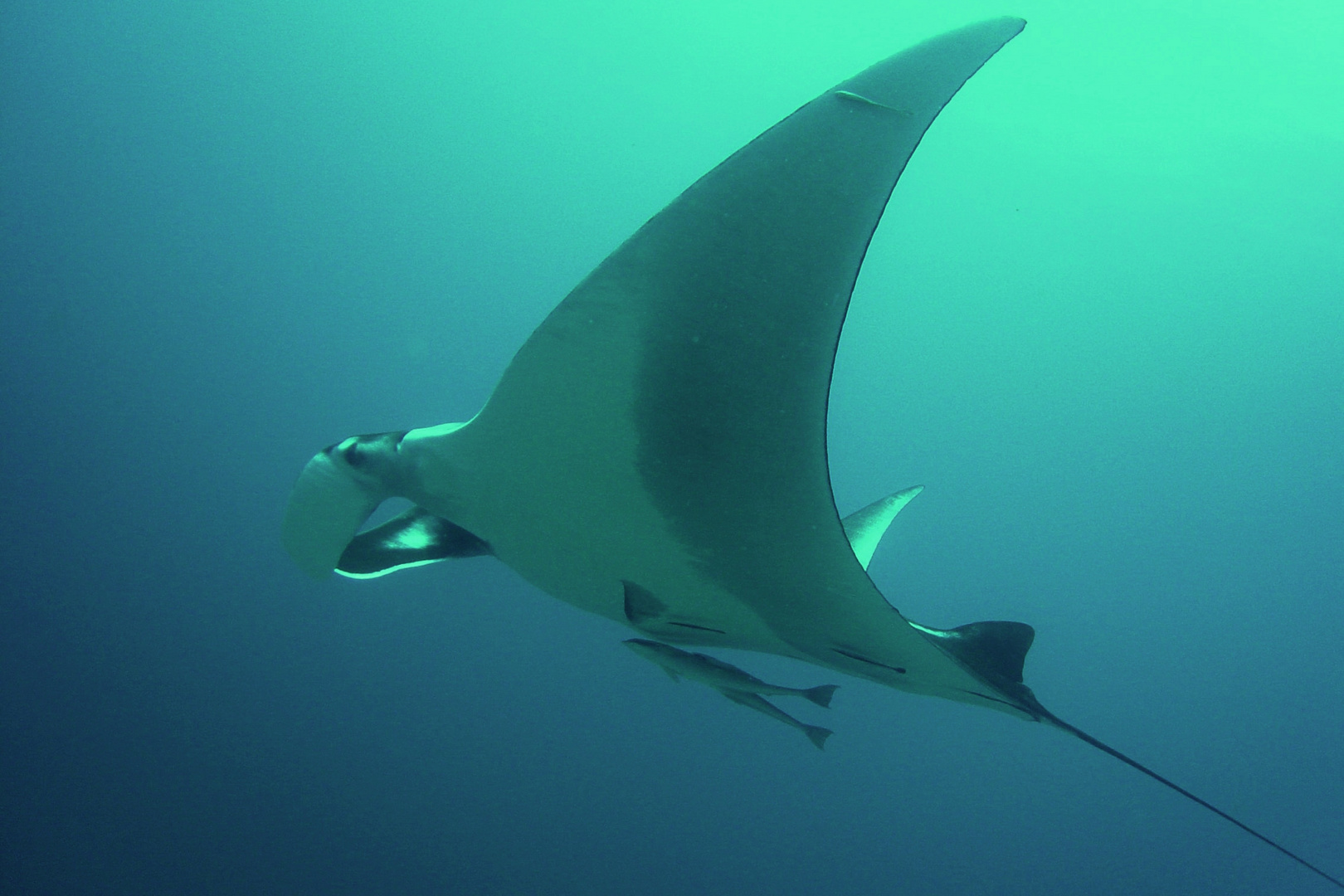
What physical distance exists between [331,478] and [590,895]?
8.01m

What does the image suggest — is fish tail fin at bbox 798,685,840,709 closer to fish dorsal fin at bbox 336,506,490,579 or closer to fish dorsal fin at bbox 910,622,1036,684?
fish dorsal fin at bbox 910,622,1036,684

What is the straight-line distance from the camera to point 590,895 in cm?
788

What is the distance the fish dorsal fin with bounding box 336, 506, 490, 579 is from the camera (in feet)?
5.86

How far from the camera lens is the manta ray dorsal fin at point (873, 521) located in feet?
7.32

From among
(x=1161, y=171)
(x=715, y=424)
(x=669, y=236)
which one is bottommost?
(x=715, y=424)

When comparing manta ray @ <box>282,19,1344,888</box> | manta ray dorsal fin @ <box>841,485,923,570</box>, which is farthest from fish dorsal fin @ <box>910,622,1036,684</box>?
manta ray dorsal fin @ <box>841,485,923,570</box>

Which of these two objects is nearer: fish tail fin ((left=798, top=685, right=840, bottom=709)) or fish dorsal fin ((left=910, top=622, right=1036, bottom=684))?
fish dorsal fin ((left=910, top=622, right=1036, bottom=684))

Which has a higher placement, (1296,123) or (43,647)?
(1296,123)

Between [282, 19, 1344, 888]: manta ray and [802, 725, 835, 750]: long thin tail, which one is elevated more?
[282, 19, 1344, 888]: manta ray

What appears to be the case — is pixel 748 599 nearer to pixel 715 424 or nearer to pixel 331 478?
pixel 715 424

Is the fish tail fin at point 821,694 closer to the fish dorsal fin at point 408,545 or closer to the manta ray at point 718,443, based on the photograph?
the manta ray at point 718,443

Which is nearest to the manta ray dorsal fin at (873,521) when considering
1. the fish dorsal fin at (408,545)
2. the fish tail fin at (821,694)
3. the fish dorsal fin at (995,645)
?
the fish tail fin at (821,694)

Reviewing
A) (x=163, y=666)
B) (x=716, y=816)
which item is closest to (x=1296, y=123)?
(x=716, y=816)

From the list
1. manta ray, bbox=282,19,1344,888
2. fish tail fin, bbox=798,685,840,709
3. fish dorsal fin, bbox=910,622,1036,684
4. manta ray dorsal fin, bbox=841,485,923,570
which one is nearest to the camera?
manta ray, bbox=282,19,1344,888
